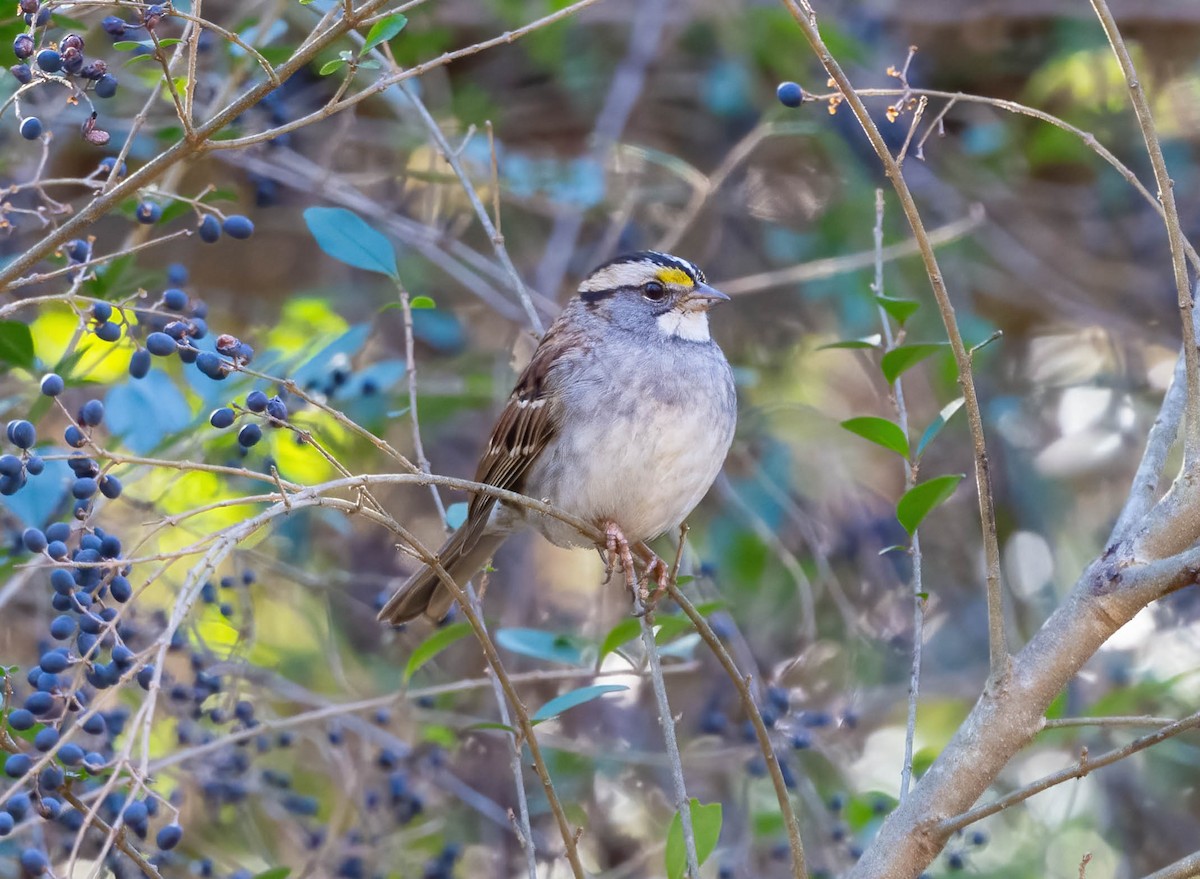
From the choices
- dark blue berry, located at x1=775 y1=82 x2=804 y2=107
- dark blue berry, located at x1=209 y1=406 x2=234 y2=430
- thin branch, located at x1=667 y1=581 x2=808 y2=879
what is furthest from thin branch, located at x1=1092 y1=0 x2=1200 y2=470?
dark blue berry, located at x1=209 y1=406 x2=234 y2=430

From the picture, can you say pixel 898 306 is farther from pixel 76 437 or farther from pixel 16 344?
pixel 16 344

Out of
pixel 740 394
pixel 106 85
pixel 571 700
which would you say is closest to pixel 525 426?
pixel 571 700

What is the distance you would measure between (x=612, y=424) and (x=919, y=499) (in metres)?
1.09

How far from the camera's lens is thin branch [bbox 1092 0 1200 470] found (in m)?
2.33

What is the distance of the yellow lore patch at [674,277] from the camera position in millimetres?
4062

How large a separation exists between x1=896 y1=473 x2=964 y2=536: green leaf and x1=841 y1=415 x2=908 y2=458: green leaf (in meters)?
0.10

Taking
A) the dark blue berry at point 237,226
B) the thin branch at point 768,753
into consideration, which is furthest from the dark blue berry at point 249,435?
the thin branch at point 768,753

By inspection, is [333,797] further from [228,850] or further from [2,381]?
[2,381]

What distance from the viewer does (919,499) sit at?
274cm

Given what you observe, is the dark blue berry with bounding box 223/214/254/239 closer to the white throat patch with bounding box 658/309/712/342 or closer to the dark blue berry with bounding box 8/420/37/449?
the dark blue berry with bounding box 8/420/37/449

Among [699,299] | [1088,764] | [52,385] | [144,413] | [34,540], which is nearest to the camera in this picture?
[1088,764]

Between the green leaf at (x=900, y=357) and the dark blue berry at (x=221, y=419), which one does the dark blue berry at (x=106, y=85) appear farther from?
the green leaf at (x=900, y=357)

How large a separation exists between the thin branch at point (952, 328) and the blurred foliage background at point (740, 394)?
161cm

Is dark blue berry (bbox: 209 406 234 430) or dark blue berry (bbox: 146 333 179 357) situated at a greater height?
dark blue berry (bbox: 146 333 179 357)
